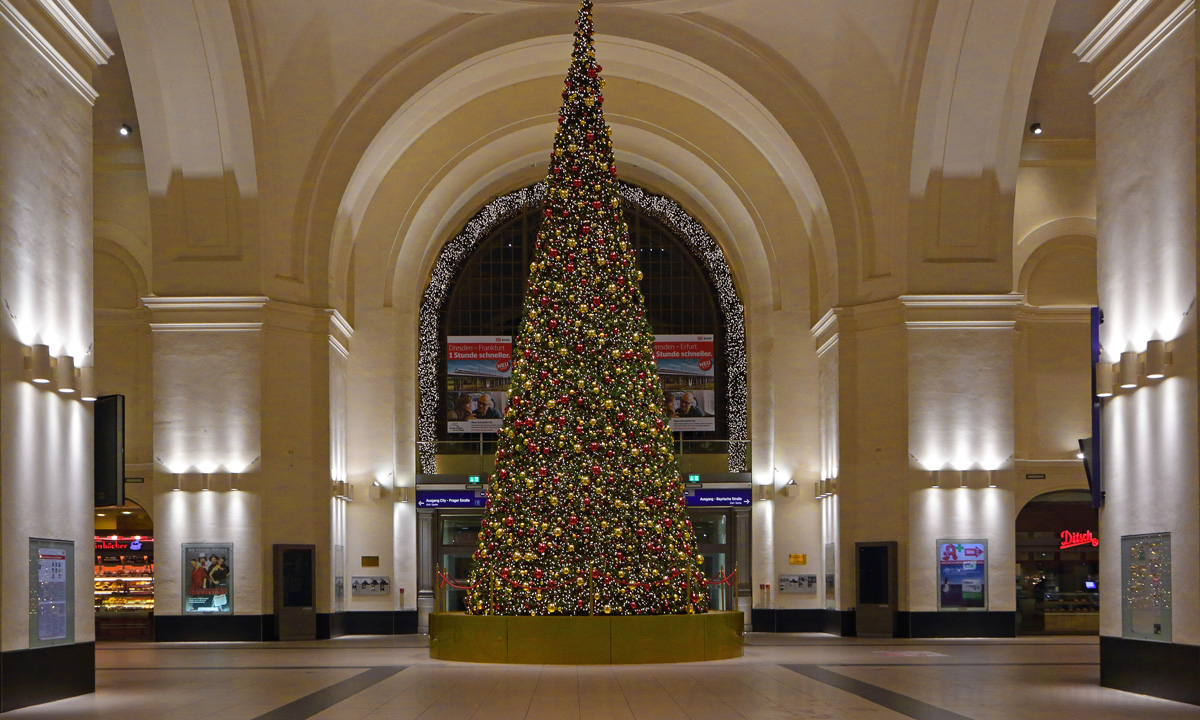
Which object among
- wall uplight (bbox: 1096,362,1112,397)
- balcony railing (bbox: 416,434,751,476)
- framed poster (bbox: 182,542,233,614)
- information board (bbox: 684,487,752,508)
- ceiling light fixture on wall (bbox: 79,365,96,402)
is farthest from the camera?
balcony railing (bbox: 416,434,751,476)

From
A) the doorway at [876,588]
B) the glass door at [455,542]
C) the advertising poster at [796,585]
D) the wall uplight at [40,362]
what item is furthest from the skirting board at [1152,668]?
the glass door at [455,542]

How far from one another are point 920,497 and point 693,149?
29.9ft

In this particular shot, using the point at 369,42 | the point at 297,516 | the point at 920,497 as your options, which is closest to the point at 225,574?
the point at 297,516

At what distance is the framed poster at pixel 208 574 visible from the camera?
20.0 meters

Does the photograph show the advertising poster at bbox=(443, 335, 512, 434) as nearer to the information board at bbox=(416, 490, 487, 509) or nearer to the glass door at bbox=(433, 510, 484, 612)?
the information board at bbox=(416, 490, 487, 509)

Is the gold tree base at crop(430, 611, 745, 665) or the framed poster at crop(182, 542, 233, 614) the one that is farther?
the framed poster at crop(182, 542, 233, 614)

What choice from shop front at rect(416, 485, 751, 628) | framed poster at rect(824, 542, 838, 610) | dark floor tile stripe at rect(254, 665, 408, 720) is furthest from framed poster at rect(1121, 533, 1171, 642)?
shop front at rect(416, 485, 751, 628)

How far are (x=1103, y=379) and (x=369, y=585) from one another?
52.6 ft

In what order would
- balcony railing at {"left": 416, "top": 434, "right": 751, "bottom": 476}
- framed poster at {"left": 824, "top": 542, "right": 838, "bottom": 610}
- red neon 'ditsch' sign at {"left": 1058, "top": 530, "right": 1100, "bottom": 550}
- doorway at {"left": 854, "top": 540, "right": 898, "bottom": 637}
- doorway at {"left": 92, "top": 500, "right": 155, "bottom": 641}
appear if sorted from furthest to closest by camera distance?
balcony railing at {"left": 416, "top": 434, "right": 751, "bottom": 476} → doorway at {"left": 92, "top": 500, "right": 155, "bottom": 641} → red neon 'ditsch' sign at {"left": 1058, "top": 530, "right": 1100, "bottom": 550} → framed poster at {"left": 824, "top": 542, "right": 838, "bottom": 610} → doorway at {"left": 854, "top": 540, "right": 898, "bottom": 637}

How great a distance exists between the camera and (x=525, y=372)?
1468 centimetres

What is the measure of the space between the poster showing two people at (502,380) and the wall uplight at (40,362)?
53.8ft

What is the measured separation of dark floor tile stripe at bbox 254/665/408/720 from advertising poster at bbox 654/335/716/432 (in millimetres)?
14279

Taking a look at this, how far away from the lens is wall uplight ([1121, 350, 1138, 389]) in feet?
36.8

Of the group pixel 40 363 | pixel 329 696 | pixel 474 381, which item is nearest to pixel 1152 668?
pixel 329 696
